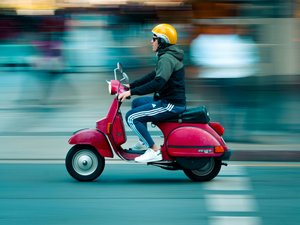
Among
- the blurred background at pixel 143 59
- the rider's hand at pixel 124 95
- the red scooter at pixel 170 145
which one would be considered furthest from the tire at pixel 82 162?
the blurred background at pixel 143 59

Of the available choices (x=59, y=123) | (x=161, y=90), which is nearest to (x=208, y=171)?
(x=161, y=90)

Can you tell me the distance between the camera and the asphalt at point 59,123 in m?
11.5

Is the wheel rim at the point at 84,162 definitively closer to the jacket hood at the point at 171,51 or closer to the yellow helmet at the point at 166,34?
the jacket hood at the point at 171,51

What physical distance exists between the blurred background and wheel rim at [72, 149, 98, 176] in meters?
2.93

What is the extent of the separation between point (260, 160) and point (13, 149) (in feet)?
11.0

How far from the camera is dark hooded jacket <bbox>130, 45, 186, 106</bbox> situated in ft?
30.6

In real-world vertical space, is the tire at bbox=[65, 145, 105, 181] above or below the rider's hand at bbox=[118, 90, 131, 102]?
below

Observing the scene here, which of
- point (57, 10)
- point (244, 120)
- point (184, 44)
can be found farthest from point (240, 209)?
point (57, 10)

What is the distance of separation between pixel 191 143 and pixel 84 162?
1.19 m

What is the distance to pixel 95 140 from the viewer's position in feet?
31.6

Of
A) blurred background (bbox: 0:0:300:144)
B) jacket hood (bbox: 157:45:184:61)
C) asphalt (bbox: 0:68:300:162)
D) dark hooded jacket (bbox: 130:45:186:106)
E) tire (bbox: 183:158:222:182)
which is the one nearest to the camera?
dark hooded jacket (bbox: 130:45:186:106)

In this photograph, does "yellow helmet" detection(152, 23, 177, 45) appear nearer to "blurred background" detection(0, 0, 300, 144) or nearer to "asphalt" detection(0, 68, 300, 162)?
"asphalt" detection(0, 68, 300, 162)

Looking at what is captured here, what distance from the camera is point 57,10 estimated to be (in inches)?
859

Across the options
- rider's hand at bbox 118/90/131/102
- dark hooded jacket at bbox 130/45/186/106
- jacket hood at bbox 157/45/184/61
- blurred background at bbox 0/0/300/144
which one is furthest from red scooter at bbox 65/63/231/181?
blurred background at bbox 0/0/300/144
